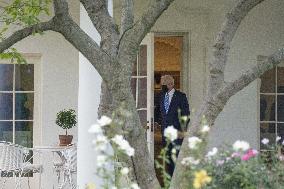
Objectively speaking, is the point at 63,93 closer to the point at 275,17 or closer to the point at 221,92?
the point at 275,17

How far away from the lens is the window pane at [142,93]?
34.0 feet

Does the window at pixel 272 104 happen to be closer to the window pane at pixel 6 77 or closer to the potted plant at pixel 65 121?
the potted plant at pixel 65 121

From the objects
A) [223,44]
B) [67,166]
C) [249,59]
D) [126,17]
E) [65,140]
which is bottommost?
[67,166]

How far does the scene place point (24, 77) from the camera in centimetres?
1116

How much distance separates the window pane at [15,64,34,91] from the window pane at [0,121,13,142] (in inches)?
23.4

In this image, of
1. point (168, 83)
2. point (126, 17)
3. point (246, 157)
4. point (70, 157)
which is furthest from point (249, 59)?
point (246, 157)

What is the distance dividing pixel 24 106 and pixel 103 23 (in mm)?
5433

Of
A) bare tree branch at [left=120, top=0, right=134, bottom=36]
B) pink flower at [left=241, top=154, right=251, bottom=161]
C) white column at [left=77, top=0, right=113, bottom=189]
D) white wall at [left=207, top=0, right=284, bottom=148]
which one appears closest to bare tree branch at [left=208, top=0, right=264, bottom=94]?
bare tree branch at [left=120, top=0, right=134, bottom=36]

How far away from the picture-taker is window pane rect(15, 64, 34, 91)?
1114cm

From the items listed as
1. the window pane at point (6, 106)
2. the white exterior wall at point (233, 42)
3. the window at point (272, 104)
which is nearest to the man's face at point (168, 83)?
the white exterior wall at point (233, 42)

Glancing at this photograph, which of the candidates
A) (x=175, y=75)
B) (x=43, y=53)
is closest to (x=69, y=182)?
(x=43, y=53)

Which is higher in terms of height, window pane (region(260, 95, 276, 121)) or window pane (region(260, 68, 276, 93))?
window pane (region(260, 68, 276, 93))

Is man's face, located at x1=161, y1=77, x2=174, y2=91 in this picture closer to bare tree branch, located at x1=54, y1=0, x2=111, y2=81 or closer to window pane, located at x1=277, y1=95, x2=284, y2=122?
window pane, located at x1=277, y1=95, x2=284, y2=122

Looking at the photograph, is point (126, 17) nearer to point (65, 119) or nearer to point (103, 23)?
point (103, 23)
